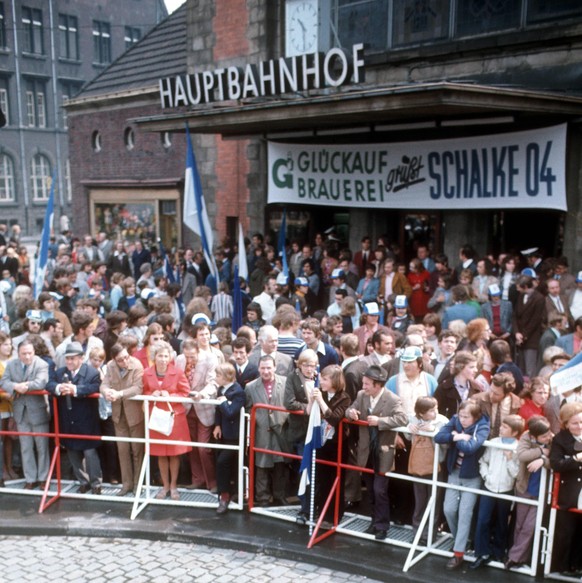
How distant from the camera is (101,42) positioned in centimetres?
4697

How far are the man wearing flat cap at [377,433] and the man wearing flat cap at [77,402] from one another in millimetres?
2661

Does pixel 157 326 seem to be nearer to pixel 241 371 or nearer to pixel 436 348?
pixel 241 371

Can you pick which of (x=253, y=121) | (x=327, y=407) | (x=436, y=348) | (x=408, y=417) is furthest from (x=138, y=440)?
(x=253, y=121)

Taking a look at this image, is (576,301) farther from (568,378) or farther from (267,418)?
(267,418)

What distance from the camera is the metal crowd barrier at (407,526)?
5602 mm

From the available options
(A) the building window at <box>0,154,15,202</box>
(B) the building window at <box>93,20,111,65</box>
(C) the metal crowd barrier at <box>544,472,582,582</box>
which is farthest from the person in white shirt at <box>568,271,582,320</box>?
(B) the building window at <box>93,20,111,65</box>

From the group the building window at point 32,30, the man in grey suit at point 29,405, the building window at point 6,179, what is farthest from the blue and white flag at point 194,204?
the building window at point 32,30

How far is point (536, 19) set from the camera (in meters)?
10.8

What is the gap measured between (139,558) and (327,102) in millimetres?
6885

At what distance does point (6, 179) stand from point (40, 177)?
2255mm

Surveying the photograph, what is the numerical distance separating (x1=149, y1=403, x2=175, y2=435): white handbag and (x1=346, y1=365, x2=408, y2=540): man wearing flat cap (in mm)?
1805

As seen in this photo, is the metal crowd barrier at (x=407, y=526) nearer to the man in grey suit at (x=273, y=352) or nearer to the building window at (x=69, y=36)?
the man in grey suit at (x=273, y=352)

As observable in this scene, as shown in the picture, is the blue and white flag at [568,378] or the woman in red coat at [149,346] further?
the woman in red coat at [149,346]

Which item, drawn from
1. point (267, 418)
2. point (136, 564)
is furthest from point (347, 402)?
point (136, 564)
